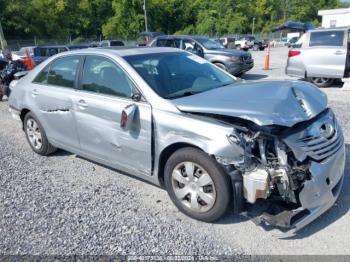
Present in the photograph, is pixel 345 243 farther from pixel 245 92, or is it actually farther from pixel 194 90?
pixel 194 90

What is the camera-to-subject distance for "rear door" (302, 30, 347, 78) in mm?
9039

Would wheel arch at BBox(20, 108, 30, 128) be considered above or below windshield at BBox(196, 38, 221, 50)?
below

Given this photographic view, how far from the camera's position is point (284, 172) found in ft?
9.14

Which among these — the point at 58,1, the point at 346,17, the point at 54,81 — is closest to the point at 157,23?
the point at 58,1

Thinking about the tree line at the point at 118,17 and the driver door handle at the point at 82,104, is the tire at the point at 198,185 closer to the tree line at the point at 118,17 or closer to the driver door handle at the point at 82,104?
the driver door handle at the point at 82,104

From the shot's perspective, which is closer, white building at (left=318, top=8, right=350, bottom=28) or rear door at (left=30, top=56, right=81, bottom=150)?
rear door at (left=30, top=56, right=81, bottom=150)

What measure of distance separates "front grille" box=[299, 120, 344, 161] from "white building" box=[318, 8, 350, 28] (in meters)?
44.0

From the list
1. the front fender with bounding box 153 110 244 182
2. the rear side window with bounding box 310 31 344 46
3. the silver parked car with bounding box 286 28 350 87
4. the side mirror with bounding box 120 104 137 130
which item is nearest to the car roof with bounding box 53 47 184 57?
the side mirror with bounding box 120 104 137 130

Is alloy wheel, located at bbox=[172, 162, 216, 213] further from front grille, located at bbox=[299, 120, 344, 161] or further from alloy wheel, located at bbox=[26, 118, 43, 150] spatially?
alloy wheel, located at bbox=[26, 118, 43, 150]

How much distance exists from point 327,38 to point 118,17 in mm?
49374

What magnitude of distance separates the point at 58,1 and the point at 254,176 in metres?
54.7

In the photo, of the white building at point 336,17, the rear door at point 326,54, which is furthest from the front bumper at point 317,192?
the white building at point 336,17

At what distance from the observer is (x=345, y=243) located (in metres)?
2.87

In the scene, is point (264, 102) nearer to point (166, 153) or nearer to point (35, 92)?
point (166, 153)
